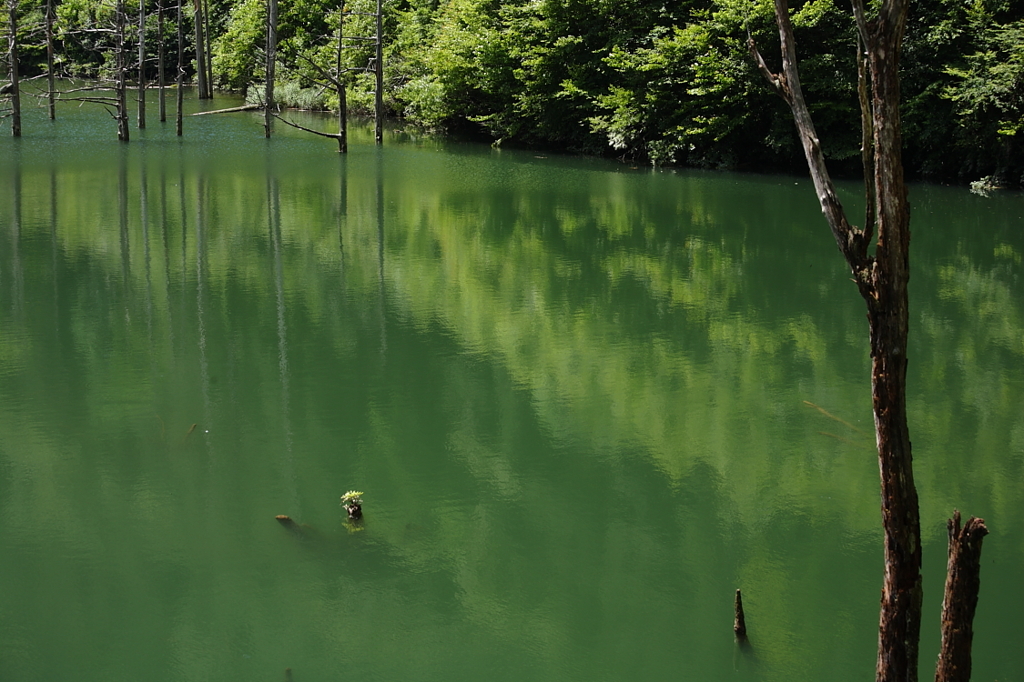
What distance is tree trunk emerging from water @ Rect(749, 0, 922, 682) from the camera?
2.96 m

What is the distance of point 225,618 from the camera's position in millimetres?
4535

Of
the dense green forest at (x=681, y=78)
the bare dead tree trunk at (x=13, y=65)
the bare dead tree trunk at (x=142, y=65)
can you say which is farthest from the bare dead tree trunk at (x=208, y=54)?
the bare dead tree trunk at (x=13, y=65)

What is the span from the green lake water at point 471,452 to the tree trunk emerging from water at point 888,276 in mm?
1155

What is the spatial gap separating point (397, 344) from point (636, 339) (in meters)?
2.17

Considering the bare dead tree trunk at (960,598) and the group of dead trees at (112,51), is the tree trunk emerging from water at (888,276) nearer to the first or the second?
the bare dead tree trunk at (960,598)

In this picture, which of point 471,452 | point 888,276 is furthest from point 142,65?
point 888,276

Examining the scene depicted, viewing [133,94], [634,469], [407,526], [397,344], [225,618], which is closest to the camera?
[225,618]

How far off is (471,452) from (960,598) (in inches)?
151

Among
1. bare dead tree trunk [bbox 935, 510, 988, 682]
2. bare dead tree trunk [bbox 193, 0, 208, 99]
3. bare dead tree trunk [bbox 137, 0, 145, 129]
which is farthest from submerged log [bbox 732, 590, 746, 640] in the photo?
bare dead tree trunk [bbox 193, 0, 208, 99]

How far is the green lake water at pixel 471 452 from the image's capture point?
448 centimetres

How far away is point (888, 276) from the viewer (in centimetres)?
306

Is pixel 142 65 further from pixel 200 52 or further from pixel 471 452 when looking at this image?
pixel 471 452

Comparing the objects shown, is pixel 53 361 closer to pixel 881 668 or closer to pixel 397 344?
pixel 397 344

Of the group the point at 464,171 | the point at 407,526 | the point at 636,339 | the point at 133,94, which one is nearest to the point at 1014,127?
the point at 464,171
